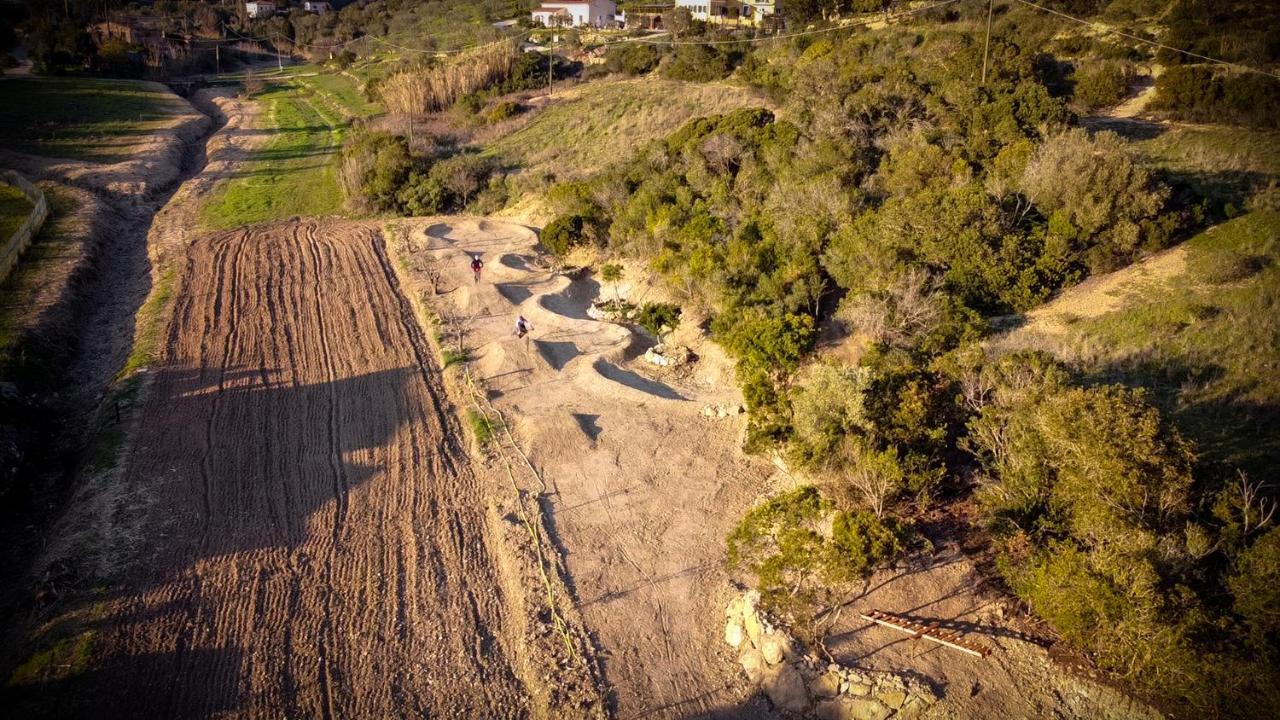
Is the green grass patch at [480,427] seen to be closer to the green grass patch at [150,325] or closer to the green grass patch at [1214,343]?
the green grass patch at [150,325]

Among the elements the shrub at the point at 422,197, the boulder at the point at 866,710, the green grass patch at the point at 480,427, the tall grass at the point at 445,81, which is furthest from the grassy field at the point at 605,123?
the boulder at the point at 866,710

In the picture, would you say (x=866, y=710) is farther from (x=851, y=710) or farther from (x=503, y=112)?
(x=503, y=112)

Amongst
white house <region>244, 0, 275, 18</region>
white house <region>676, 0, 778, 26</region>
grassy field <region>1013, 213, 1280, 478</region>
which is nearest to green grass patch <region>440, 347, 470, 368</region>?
grassy field <region>1013, 213, 1280, 478</region>

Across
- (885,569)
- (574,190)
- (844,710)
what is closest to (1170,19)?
(574,190)

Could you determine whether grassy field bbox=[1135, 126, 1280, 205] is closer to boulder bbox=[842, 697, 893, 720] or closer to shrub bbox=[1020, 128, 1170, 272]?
shrub bbox=[1020, 128, 1170, 272]

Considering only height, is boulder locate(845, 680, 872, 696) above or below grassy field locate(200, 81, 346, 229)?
below

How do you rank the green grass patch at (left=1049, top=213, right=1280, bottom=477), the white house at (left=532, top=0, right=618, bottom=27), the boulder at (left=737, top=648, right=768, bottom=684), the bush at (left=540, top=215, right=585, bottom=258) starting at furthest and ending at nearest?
the white house at (left=532, top=0, right=618, bottom=27) < the bush at (left=540, top=215, right=585, bottom=258) < the green grass patch at (left=1049, top=213, right=1280, bottom=477) < the boulder at (left=737, top=648, right=768, bottom=684)

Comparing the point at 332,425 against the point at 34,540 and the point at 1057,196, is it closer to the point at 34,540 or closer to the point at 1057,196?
the point at 34,540
